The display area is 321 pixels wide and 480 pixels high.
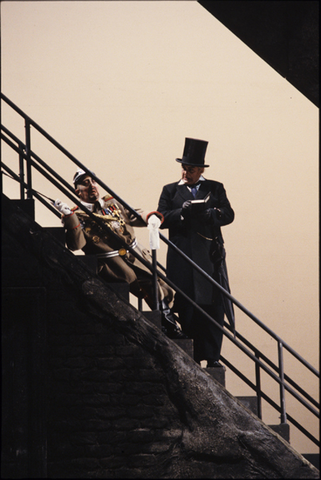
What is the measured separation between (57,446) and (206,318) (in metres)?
1.33

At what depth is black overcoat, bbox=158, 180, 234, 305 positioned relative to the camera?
171 inches

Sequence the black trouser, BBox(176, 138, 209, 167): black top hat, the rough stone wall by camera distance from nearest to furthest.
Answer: the rough stone wall, the black trouser, BBox(176, 138, 209, 167): black top hat

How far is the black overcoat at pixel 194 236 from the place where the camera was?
433 centimetres

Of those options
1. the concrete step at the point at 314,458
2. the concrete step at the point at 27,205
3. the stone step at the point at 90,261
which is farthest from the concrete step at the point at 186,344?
the concrete step at the point at 314,458

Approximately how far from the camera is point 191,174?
4555mm

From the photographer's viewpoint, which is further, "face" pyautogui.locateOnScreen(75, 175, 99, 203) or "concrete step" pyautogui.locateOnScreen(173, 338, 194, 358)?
"face" pyautogui.locateOnScreen(75, 175, 99, 203)

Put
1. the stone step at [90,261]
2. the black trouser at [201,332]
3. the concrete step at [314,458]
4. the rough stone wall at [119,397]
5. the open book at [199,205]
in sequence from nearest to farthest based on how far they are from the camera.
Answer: the rough stone wall at [119,397] → the stone step at [90,261] → the black trouser at [201,332] → the open book at [199,205] → the concrete step at [314,458]

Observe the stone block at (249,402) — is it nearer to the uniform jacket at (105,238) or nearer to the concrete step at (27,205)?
the uniform jacket at (105,238)

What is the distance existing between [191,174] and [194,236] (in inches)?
20.1

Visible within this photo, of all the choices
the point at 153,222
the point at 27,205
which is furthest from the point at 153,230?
the point at 27,205

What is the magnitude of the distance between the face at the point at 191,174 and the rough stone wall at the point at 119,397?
1210mm

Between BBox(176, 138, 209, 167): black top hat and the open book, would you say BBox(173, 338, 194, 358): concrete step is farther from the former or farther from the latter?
BBox(176, 138, 209, 167): black top hat

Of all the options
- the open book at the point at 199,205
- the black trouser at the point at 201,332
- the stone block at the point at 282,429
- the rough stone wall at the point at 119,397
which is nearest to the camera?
the rough stone wall at the point at 119,397

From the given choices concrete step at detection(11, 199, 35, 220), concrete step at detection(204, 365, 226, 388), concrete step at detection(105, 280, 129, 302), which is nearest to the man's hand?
concrete step at detection(105, 280, 129, 302)
